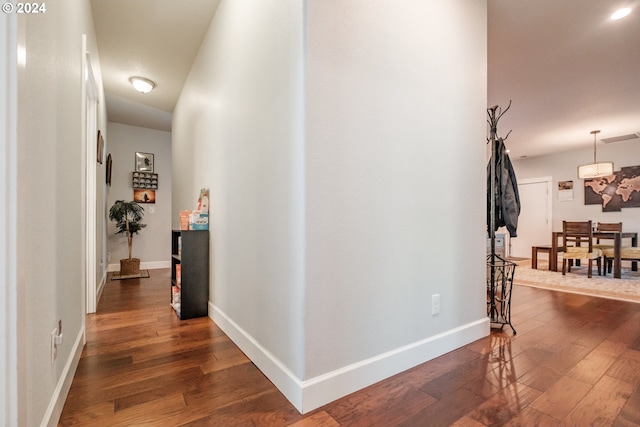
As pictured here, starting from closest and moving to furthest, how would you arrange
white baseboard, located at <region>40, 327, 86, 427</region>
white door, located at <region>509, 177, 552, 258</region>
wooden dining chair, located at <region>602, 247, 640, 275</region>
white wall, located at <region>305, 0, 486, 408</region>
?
white baseboard, located at <region>40, 327, 86, 427</region> < white wall, located at <region>305, 0, 486, 408</region> < wooden dining chair, located at <region>602, 247, 640, 275</region> < white door, located at <region>509, 177, 552, 258</region>

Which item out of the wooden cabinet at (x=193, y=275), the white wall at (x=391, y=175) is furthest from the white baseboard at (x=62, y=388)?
the white wall at (x=391, y=175)

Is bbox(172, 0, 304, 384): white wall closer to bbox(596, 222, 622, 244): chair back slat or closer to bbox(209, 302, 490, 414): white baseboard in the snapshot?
bbox(209, 302, 490, 414): white baseboard

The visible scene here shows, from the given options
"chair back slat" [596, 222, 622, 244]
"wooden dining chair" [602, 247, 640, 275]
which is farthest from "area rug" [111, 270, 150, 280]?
"chair back slat" [596, 222, 622, 244]

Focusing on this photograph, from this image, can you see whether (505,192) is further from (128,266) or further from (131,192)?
(131,192)

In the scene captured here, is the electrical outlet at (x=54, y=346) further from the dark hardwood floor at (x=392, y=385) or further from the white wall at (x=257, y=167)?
the white wall at (x=257, y=167)

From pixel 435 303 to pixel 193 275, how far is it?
1.91 m

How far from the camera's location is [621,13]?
2.26 metres

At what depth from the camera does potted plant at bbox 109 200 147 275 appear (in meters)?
4.21

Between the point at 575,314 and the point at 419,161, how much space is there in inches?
86.9

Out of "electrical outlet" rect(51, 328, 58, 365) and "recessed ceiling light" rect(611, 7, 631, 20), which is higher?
"recessed ceiling light" rect(611, 7, 631, 20)

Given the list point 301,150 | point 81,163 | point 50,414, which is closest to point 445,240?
point 301,150

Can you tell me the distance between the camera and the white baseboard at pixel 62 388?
1035 mm

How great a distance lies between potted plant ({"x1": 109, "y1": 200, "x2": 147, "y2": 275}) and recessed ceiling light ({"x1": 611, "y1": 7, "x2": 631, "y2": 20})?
580cm

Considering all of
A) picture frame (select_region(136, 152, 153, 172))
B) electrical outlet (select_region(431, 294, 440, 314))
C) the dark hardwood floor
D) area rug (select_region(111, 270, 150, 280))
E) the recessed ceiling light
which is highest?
the recessed ceiling light
